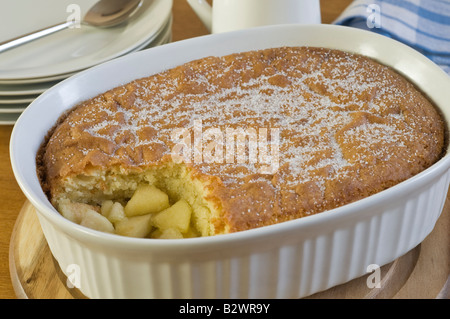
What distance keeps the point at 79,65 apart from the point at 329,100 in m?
0.79

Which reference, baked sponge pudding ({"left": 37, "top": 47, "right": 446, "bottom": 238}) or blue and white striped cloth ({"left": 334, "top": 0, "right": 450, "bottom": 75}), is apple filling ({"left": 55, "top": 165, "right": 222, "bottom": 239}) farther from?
blue and white striped cloth ({"left": 334, "top": 0, "right": 450, "bottom": 75})

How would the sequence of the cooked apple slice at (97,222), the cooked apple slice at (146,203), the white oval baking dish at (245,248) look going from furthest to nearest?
1. the cooked apple slice at (146,203)
2. the cooked apple slice at (97,222)
3. the white oval baking dish at (245,248)

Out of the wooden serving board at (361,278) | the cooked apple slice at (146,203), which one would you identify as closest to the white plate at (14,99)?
the wooden serving board at (361,278)

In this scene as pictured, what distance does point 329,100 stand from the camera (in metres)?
1.61

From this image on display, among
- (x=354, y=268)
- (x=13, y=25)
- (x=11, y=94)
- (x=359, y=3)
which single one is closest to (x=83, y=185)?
(x=11, y=94)

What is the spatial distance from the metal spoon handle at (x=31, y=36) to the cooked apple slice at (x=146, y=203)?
850 millimetres

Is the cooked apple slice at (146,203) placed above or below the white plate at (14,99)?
below

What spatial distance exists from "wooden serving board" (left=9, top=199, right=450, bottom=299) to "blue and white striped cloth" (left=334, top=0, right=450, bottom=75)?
753 mm

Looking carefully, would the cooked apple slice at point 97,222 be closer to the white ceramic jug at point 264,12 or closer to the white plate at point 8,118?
the white plate at point 8,118

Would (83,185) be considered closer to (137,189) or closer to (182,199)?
(137,189)

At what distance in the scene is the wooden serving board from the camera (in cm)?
137

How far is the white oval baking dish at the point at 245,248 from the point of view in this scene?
3.75 feet

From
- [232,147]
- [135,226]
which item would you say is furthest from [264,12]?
[135,226]

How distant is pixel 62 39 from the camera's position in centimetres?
211
